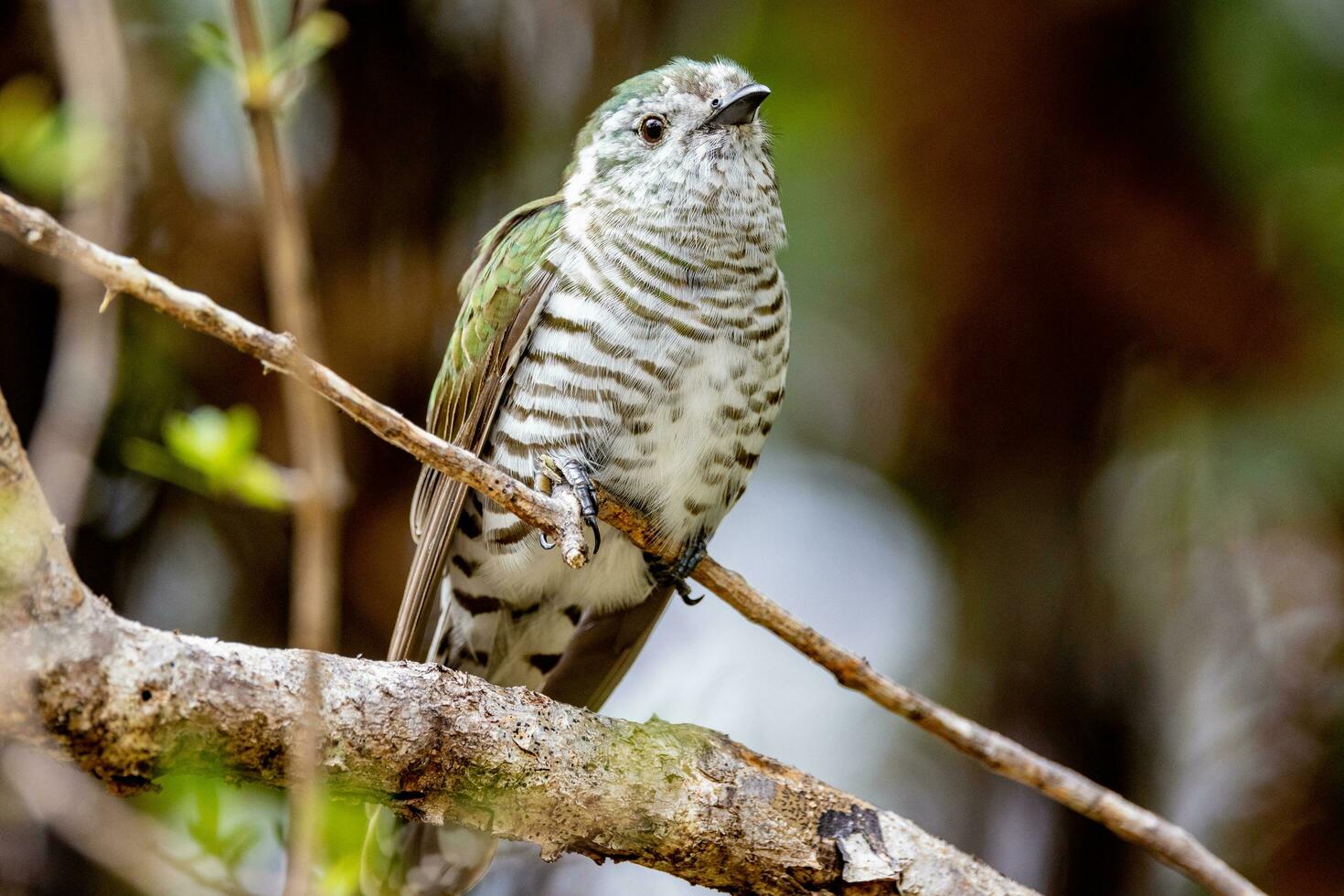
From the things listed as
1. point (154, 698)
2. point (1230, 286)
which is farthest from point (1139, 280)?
point (154, 698)

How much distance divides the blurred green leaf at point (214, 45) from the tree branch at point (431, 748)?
0.61 meters

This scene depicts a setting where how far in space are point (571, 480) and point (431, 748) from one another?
0.88 metres

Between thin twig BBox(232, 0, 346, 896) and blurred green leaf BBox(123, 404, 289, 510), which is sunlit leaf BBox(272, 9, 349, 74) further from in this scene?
blurred green leaf BBox(123, 404, 289, 510)

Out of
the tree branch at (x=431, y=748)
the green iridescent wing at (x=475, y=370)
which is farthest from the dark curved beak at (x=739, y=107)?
the tree branch at (x=431, y=748)

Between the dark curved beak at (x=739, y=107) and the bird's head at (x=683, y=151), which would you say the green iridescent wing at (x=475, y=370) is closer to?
the bird's head at (x=683, y=151)

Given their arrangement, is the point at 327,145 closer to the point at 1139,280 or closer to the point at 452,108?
the point at 452,108

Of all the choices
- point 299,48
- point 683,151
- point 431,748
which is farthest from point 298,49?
point 683,151

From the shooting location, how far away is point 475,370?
2.96 metres

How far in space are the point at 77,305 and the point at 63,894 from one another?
1.55 m

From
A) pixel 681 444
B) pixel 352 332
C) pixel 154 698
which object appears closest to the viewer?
pixel 154 698

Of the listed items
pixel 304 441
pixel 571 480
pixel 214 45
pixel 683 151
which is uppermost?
pixel 683 151

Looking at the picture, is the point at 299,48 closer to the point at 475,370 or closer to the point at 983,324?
the point at 475,370

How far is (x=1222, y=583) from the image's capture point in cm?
440

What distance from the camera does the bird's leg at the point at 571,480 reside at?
2.71 m
